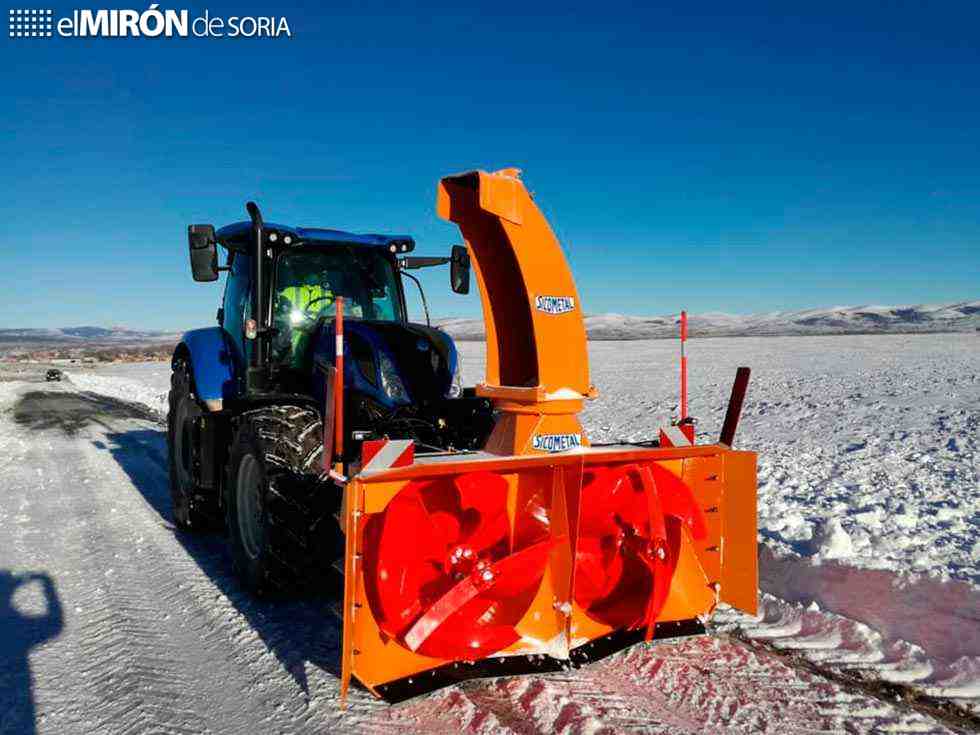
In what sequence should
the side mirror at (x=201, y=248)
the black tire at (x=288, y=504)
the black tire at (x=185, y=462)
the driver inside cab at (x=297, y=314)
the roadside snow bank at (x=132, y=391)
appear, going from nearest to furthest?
1. the black tire at (x=288, y=504)
2. the side mirror at (x=201, y=248)
3. the driver inside cab at (x=297, y=314)
4. the black tire at (x=185, y=462)
5. the roadside snow bank at (x=132, y=391)

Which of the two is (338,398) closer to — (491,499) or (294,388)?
(491,499)

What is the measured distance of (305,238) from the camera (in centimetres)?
523

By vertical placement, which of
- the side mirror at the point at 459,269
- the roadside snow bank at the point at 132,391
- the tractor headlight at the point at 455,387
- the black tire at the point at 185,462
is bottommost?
the roadside snow bank at the point at 132,391

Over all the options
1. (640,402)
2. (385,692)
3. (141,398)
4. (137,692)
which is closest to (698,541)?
(385,692)

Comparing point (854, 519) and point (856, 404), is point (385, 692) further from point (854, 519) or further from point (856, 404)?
point (856, 404)

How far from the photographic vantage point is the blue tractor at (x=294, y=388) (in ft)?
13.2

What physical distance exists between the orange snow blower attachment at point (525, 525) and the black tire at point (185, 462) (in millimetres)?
3019

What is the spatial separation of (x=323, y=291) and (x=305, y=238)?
1.32 ft

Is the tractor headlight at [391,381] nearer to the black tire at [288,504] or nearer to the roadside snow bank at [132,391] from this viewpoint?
the black tire at [288,504]

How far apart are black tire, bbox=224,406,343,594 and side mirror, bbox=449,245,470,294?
6.04 ft

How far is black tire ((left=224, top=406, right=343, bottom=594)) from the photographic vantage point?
3.95 m

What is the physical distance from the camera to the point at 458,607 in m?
2.97

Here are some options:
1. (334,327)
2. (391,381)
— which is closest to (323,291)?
(334,327)

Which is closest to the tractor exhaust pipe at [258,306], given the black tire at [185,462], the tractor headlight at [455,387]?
the black tire at [185,462]
